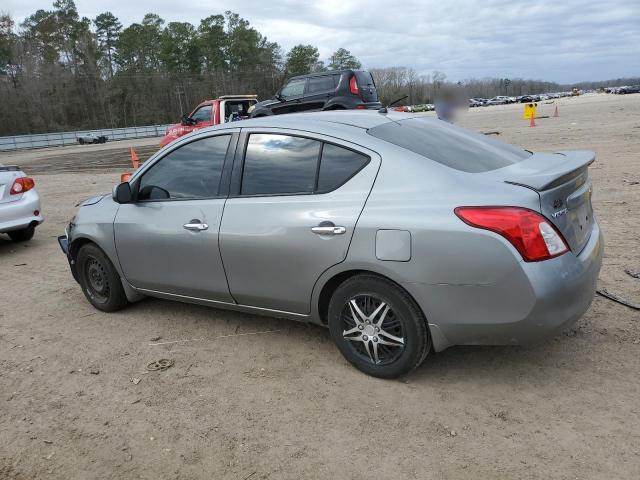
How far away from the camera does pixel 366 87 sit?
15.0 meters

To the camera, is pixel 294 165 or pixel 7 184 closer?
pixel 294 165

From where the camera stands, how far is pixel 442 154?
134 inches

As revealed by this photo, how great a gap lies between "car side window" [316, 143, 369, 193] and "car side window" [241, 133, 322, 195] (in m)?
0.06

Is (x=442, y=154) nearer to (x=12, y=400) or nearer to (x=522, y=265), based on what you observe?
(x=522, y=265)

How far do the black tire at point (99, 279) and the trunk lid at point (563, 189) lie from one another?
3.29 m

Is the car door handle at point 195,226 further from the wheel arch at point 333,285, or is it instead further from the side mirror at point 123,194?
the wheel arch at point 333,285

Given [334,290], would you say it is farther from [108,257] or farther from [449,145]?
[108,257]

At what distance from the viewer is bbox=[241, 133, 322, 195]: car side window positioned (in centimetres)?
358

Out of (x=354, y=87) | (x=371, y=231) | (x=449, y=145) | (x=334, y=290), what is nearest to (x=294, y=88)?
(x=354, y=87)

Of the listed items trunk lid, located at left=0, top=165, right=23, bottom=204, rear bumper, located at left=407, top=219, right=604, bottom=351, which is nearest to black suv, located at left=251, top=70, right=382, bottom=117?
trunk lid, located at left=0, top=165, right=23, bottom=204

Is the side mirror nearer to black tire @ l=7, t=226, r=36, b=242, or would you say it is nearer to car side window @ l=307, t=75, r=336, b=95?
black tire @ l=7, t=226, r=36, b=242

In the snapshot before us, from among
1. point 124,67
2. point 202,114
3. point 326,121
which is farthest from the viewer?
point 124,67

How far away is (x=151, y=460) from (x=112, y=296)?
2.27m

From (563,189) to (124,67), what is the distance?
9812cm
